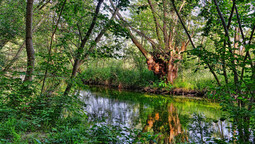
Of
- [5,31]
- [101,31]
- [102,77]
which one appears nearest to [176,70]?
[102,77]

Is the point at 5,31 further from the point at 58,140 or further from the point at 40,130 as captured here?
the point at 58,140

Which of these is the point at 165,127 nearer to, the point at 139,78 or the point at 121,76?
the point at 139,78

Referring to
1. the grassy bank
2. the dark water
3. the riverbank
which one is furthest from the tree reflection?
the riverbank

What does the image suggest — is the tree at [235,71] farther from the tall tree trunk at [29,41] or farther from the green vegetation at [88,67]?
the tall tree trunk at [29,41]

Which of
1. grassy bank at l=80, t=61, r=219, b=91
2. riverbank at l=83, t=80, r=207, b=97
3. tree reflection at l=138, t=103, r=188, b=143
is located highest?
grassy bank at l=80, t=61, r=219, b=91

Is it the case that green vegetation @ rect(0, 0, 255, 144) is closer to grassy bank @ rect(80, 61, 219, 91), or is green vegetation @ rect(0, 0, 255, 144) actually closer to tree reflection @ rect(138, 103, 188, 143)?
tree reflection @ rect(138, 103, 188, 143)

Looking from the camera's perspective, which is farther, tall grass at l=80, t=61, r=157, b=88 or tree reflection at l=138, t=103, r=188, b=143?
tall grass at l=80, t=61, r=157, b=88

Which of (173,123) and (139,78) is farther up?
(139,78)

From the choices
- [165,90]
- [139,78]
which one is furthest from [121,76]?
[165,90]

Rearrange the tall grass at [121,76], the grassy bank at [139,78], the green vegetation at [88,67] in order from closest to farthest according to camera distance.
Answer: the green vegetation at [88,67] < the grassy bank at [139,78] < the tall grass at [121,76]

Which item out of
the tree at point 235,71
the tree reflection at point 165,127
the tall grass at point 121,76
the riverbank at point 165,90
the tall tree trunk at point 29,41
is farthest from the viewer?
the tall grass at point 121,76

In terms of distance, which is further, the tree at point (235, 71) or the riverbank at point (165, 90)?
the riverbank at point (165, 90)

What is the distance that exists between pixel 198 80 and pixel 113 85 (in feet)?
21.7

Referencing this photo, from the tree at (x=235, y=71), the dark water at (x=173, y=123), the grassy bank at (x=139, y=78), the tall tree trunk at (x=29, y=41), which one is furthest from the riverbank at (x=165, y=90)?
the tall tree trunk at (x=29, y=41)
